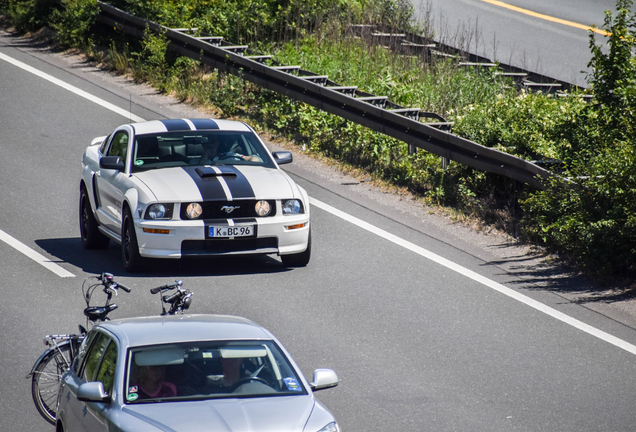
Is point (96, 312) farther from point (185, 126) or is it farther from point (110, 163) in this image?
point (185, 126)

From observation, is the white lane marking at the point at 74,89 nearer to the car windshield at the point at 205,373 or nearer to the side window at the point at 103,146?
the side window at the point at 103,146

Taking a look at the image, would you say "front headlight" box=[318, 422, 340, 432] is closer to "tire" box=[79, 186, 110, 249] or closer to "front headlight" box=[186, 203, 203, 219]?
"front headlight" box=[186, 203, 203, 219]

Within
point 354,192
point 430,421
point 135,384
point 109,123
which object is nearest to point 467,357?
point 430,421

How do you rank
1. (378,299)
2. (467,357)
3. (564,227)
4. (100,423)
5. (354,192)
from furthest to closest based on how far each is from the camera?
(354,192) → (564,227) → (378,299) → (467,357) → (100,423)

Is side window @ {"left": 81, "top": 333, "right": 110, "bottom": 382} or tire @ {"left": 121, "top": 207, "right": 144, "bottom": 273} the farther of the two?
tire @ {"left": 121, "top": 207, "right": 144, "bottom": 273}

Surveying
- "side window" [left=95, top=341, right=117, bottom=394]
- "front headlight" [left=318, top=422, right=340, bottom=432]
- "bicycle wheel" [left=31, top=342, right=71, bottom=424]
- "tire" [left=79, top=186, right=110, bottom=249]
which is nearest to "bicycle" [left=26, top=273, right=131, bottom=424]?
"bicycle wheel" [left=31, top=342, right=71, bottom=424]

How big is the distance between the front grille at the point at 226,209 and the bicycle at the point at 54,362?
314 centimetres

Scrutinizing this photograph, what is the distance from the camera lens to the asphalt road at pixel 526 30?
20453mm

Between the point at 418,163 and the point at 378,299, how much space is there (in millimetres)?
4628

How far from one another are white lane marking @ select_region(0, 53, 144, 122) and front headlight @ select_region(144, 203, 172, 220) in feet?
20.1

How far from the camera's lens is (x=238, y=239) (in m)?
9.98

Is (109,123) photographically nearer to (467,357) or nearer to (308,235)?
(308,235)

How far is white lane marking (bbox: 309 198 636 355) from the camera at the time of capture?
8680 mm

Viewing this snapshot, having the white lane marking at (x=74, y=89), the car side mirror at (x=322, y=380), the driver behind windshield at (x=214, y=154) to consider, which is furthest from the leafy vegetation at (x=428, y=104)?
the car side mirror at (x=322, y=380)
